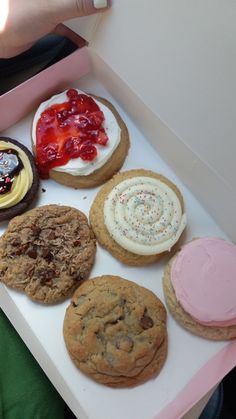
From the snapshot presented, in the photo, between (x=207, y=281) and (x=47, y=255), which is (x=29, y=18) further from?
(x=207, y=281)

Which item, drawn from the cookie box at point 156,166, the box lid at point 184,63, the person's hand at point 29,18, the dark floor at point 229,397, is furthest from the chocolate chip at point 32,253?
the dark floor at point 229,397

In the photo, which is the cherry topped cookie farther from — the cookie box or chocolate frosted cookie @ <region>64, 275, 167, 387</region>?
chocolate frosted cookie @ <region>64, 275, 167, 387</region>

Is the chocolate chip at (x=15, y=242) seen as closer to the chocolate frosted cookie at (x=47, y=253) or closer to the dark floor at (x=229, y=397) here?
the chocolate frosted cookie at (x=47, y=253)

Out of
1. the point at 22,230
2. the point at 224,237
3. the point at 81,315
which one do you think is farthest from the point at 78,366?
the point at 224,237

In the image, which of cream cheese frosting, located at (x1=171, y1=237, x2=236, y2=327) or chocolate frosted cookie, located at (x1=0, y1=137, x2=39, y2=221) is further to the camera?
chocolate frosted cookie, located at (x1=0, y1=137, x2=39, y2=221)

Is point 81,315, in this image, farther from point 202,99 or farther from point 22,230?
point 202,99

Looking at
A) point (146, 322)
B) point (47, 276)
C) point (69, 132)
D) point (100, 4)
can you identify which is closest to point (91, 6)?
point (100, 4)

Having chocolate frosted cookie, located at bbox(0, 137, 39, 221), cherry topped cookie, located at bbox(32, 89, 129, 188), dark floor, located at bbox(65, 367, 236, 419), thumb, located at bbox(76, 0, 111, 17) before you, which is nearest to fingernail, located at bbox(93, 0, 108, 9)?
thumb, located at bbox(76, 0, 111, 17)
